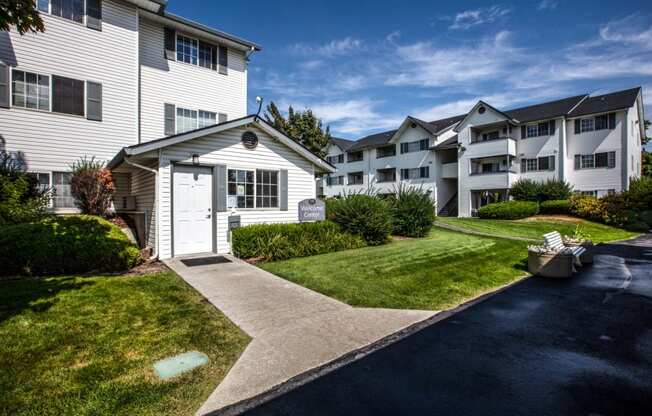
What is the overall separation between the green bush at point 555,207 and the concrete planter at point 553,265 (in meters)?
18.1

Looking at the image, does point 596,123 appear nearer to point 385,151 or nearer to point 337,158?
point 385,151

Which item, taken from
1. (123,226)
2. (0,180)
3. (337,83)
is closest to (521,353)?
(123,226)

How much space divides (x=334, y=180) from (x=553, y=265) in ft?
120

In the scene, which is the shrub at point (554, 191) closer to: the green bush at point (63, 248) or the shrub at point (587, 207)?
the shrub at point (587, 207)

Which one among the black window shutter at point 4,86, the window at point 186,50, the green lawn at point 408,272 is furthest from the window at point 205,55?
the green lawn at point 408,272

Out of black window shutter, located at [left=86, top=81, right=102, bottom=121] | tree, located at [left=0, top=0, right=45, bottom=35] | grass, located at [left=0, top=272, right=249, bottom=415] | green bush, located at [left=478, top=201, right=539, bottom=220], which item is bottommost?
grass, located at [left=0, top=272, right=249, bottom=415]

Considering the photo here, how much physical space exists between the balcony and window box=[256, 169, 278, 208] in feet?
81.0

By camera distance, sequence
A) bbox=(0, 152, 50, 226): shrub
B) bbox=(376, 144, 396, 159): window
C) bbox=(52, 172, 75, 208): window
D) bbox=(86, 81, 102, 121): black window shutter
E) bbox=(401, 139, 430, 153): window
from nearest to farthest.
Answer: bbox=(0, 152, 50, 226): shrub
bbox=(52, 172, 75, 208): window
bbox=(86, 81, 102, 121): black window shutter
bbox=(401, 139, 430, 153): window
bbox=(376, 144, 396, 159): window

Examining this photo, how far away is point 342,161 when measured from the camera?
141 feet

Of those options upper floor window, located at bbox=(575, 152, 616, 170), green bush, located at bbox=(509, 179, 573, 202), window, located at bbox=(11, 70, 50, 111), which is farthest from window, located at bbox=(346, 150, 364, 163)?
window, located at bbox=(11, 70, 50, 111)

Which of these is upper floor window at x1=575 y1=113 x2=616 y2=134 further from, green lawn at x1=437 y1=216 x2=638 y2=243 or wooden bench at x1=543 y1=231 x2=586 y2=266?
wooden bench at x1=543 y1=231 x2=586 y2=266

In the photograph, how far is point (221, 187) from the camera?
10125 mm

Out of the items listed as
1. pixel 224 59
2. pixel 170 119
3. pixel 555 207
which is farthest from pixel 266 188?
pixel 555 207

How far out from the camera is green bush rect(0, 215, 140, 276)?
6.91 m
